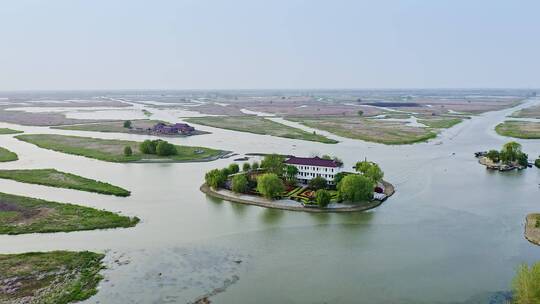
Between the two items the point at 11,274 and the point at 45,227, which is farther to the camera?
the point at 45,227

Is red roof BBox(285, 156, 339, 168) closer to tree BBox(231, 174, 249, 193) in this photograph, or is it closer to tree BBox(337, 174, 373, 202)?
tree BBox(337, 174, 373, 202)

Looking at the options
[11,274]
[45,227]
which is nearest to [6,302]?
[11,274]

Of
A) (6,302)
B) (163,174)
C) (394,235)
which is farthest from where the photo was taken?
(163,174)

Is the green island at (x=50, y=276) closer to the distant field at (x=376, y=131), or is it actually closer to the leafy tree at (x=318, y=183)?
the leafy tree at (x=318, y=183)

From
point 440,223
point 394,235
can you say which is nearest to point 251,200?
point 394,235

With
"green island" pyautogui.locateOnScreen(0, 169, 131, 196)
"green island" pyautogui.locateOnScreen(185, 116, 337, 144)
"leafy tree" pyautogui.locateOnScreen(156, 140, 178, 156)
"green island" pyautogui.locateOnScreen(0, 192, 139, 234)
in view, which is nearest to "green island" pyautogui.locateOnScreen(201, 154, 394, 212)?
"green island" pyautogui.locateOnScreen(0, 169, 131, 196)

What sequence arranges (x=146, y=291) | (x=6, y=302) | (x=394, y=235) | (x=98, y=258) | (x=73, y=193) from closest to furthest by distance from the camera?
(x=6, y=302) → (x=146, y=291) → (x=98, y=258) → (x=394, y=235) → (x=73, y=193)

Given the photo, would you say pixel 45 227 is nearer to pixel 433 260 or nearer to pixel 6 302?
pixel 6 302
